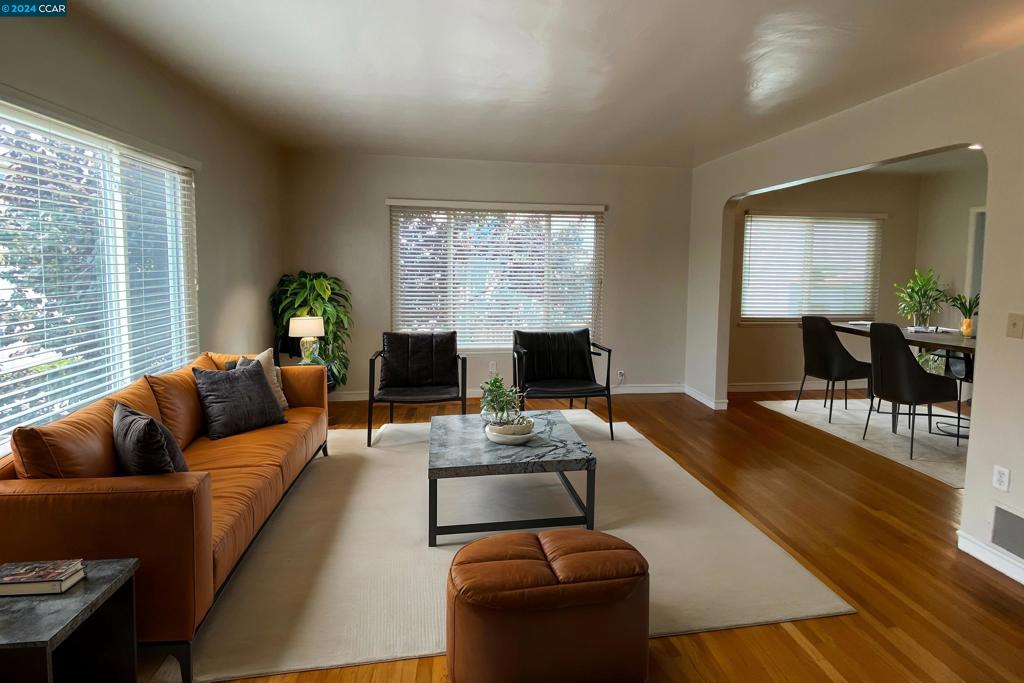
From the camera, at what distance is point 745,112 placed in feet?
13.0

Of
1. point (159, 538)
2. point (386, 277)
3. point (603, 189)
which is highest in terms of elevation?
point (603, 189)

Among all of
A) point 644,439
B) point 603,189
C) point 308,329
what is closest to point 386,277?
point 308,329

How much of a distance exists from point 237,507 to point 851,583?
2.64m

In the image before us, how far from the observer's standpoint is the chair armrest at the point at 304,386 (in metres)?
3.96

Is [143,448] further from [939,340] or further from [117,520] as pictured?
[939,340]

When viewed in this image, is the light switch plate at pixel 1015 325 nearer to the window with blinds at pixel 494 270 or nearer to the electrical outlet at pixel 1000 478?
the electrical outlet at pixel 1000 478

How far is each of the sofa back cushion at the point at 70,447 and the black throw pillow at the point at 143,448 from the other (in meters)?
0.07

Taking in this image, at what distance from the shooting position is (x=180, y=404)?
3.06 meters

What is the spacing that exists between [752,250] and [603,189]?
1817 mm

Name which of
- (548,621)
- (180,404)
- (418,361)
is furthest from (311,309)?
(548,621)

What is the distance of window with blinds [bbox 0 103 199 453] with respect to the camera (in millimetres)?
2371

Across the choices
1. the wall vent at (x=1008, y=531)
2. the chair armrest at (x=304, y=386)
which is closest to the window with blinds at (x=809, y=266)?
the wall vent at (x=1008, y=531)

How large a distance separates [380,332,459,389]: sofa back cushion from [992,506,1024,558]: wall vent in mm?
3411

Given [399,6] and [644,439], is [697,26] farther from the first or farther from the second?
[644,439]
